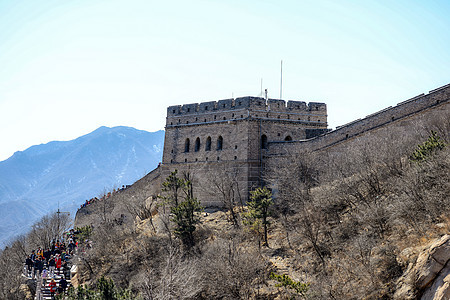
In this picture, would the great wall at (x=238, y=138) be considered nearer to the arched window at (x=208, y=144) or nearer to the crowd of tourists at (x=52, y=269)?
the arched window at (x=208, y=144)

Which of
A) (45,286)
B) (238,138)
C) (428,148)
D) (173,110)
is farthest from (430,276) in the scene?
(173,110)

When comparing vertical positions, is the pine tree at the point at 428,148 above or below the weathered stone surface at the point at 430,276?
above

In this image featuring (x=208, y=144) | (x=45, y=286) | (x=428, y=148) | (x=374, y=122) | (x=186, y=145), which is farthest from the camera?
(x=186, y=145)

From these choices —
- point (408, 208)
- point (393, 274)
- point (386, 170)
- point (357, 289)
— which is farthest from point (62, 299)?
point (386, 170)

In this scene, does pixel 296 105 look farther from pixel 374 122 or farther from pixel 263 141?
pixel 374 122

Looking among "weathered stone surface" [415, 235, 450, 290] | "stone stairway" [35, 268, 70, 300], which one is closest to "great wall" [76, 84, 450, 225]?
"stone stairway" [35, 268, 70, 300]

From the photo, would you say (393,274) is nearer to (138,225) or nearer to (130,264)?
(130,264)

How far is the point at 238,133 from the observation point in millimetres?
27656

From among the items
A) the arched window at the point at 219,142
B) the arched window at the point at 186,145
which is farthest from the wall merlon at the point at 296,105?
the arched window at the point at 186,145

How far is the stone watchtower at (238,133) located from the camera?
27094 mm

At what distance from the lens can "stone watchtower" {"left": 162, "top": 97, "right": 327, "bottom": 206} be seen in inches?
1067

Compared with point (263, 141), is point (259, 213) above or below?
below

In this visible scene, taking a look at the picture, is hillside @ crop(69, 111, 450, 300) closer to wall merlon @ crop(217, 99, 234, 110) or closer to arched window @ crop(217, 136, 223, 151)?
arched window @ crop(217, 136, 223, 151)

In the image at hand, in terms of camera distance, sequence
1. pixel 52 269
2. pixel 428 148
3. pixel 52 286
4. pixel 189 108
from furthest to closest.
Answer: pixel 189 108
pixel 52 269
pixel 52 286
pixel 428 148
